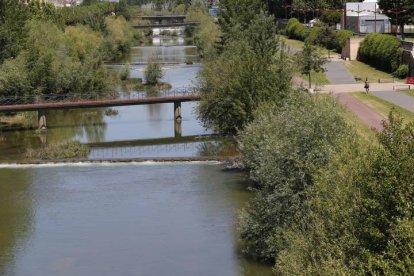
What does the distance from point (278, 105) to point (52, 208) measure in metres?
13.3

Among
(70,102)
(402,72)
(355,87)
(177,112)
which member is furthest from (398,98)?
(70,102)

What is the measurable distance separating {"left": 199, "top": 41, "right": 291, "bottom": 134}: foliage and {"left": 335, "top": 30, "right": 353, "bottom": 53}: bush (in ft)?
94.9

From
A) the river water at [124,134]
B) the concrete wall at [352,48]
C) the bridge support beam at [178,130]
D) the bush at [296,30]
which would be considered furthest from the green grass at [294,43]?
the bridge support beam at [178,130]

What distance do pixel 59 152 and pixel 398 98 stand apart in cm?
2400

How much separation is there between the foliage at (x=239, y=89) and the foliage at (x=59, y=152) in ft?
27.7

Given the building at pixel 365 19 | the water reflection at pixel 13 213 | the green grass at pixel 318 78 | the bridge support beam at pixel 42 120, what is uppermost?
the building at pixel 365 19

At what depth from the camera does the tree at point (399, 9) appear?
7075 cm

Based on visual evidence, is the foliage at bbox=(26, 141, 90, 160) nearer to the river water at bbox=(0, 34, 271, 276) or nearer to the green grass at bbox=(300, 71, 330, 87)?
the river water at bbox=(0, 34, 271, 276)

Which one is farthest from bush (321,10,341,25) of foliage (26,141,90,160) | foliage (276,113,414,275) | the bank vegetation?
foliage (276,113,414,275)

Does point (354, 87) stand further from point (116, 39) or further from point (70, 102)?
point (116, 39)

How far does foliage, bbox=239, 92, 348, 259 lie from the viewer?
82.7ft

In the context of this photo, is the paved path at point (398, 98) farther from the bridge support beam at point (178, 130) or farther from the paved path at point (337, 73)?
the bridge support beam at point (178, 130)

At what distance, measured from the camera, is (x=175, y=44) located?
132250 millimetres

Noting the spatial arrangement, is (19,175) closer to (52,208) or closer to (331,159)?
(52,208)
